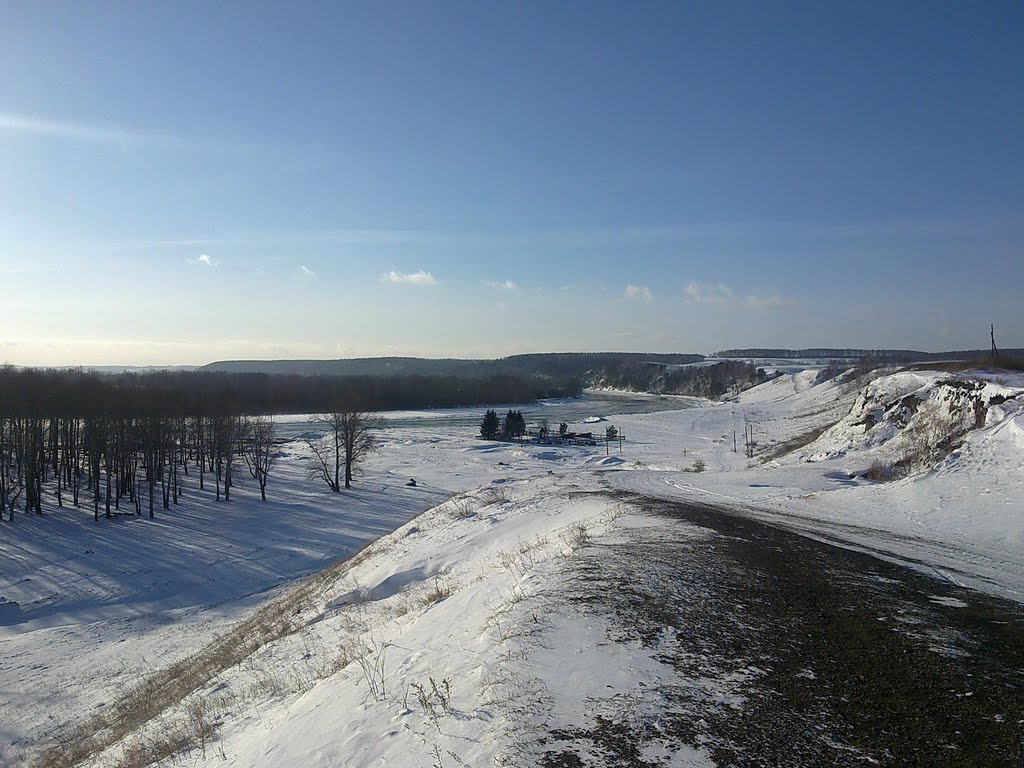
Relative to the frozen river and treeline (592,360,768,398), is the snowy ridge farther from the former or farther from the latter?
treeline (592,360,768,398)

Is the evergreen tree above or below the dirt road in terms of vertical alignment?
below

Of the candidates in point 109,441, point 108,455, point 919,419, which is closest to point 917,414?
point 919,419

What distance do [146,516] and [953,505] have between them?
137ft

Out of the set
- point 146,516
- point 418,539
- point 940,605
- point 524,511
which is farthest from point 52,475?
point 940,605

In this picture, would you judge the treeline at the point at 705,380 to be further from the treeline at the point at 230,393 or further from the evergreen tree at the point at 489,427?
the evergreen tree at the point at 489,427

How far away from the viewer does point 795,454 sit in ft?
129

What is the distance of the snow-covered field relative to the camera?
5.41 metres

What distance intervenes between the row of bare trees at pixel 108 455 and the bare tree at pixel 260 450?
8 centimetres

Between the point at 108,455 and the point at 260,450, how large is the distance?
379 inches

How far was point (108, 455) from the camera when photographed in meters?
41.8

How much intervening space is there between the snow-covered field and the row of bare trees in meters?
2.48

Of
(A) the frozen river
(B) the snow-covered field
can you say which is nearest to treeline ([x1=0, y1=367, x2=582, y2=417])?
(A) the frozen river

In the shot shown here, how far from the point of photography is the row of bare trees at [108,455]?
3831cm

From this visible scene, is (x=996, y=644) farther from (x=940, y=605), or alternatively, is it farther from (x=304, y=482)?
(x=304, y=482)
